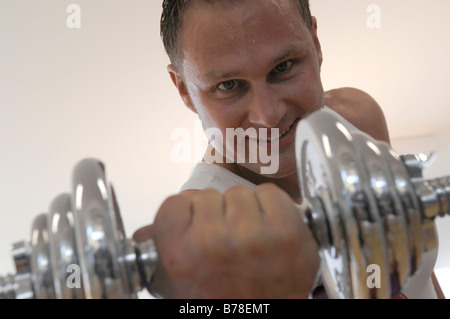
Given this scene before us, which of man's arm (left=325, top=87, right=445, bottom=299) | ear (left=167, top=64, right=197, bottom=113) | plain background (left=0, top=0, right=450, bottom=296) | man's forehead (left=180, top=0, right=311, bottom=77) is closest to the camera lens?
man's forehead (left=180, top=0, right=311, bottom=77)

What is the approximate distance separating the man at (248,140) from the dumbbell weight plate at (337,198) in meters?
0.02

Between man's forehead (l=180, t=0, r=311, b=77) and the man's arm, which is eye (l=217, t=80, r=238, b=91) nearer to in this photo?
man's forehead (l=180, t=0, r=311, b=77)

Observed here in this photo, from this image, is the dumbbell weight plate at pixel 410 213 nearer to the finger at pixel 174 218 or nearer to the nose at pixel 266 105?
the finger at pixel 174 218

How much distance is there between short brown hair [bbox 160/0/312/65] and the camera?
2.01ft

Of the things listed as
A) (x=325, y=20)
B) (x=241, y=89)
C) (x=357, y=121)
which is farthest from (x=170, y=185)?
(x=241, y=89)

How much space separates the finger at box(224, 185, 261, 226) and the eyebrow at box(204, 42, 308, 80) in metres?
0.28

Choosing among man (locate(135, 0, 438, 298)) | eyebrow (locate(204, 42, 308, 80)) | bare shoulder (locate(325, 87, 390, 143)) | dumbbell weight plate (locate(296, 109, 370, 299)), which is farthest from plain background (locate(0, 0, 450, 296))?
dumbbell weight plate (locate(296, 109, 370, 299))

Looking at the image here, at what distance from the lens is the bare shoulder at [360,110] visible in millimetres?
804

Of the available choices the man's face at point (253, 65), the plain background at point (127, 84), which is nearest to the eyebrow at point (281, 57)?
the man's face at point (253, 65)

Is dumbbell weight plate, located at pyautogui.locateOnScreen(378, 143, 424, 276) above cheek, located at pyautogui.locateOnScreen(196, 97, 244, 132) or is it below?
below

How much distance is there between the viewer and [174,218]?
27 cm

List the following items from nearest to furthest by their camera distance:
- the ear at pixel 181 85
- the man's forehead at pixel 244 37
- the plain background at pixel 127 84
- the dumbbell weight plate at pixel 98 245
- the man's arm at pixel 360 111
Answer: the dumbbell weight plate at pixel 98 245 → the man's forehead at pixel 244 37 → the ear at pixel 181 85 → the man's arm at pixel 360 111 → the plain background at pixel 127 84
